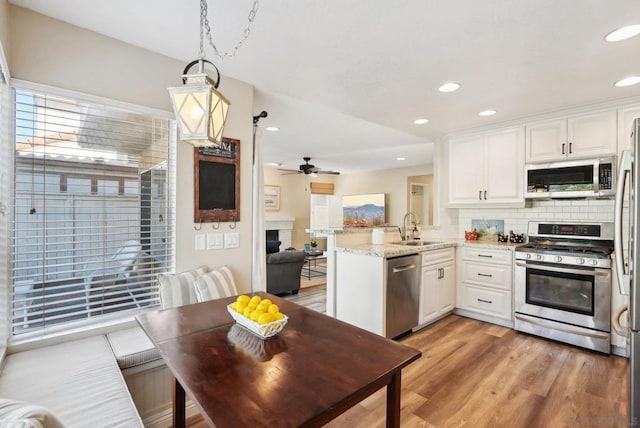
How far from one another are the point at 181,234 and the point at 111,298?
1.99ft

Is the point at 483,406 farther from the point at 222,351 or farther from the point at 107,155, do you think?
the point at 107,155

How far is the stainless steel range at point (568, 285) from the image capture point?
→ 9.16ft

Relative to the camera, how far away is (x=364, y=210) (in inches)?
325

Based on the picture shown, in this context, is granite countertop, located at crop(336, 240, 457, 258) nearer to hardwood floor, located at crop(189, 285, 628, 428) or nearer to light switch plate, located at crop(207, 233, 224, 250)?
hardwood floor, located at crop(189, 285, 628, 428)

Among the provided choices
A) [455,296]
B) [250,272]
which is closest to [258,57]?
[250,272]

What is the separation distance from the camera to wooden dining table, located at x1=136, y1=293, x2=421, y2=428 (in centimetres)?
86

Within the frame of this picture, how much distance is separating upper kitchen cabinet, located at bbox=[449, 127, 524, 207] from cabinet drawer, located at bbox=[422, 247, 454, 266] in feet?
2.40

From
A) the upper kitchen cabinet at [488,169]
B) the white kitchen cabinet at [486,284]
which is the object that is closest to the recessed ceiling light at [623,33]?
the upper kitchen cabinet at [488,169]

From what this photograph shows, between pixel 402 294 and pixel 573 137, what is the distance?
2410 millimetres

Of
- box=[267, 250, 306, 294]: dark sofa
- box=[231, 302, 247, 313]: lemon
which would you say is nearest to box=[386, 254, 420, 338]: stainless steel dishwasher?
box=[231, 302, 247, 313]: lemon

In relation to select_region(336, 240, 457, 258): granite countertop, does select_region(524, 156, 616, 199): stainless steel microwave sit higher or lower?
higher

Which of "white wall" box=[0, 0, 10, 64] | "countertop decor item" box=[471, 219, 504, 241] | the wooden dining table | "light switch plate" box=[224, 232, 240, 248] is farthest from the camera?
"countertop decor item" box=[471, 219, 504, 241]

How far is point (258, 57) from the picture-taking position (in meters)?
2.20

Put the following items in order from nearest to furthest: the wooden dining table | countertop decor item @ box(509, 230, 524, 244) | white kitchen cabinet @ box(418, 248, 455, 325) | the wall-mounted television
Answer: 1. the wooden dining table
2. white kitchen cabinet @ box(418, 248, 455, 325)
3. countertop decor item @ box(509, 230, 524, 244)
4. the wall-mounted television
